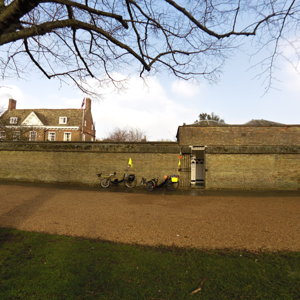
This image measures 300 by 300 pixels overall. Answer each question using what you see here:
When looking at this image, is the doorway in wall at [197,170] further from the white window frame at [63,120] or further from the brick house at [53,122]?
the white window frame at [63,120]

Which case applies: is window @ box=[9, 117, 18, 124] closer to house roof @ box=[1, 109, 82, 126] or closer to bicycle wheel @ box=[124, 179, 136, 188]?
house roof @ box=[1, 109, 82, 126]

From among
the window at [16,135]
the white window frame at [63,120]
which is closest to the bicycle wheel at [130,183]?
the window at [16,135]

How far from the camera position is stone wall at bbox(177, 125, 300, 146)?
16031 millimetres

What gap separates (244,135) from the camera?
16.2 metres

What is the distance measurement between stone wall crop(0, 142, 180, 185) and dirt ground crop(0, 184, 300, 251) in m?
5.08

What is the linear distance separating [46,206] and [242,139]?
1419 centimetres

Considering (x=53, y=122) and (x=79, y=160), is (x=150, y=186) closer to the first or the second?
(x=79, y=160)

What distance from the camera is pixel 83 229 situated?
520cm

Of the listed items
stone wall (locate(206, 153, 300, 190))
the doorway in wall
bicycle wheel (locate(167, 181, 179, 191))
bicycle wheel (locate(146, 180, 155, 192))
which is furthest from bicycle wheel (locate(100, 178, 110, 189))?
stone wall (locate(206, 153, 300, 190))

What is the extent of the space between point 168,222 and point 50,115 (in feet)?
123

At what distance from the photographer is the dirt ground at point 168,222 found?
4676mm

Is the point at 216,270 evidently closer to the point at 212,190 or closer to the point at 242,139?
the point at 212,190

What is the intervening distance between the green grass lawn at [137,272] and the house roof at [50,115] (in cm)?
3455

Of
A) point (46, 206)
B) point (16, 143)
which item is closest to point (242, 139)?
point (46, 206)
